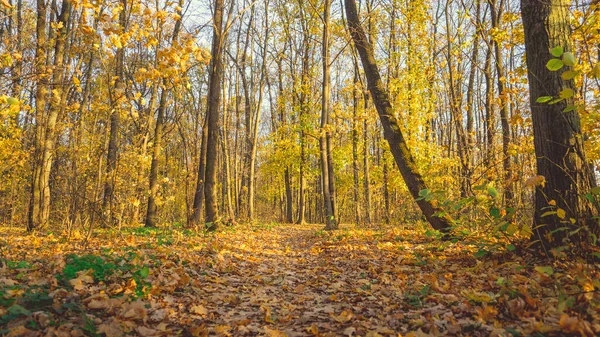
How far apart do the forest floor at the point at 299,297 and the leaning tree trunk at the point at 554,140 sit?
49 centimetres

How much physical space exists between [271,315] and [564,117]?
4.00 metres

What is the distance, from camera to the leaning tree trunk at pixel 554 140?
13.6 feet

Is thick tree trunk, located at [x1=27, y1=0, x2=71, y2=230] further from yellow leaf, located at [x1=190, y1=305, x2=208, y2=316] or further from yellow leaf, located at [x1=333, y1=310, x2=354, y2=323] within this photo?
yellow leaf, located at [x1=333, y1=310, x2=354, y2=323]

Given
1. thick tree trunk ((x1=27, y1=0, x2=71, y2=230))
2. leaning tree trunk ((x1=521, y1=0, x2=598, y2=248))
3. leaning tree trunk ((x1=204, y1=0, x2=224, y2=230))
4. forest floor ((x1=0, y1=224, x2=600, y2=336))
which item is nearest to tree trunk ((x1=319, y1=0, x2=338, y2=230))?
leaning tree trunk ((x1=204, y1=0, x2=224, y2=230))

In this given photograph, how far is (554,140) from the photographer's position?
14.1 feet

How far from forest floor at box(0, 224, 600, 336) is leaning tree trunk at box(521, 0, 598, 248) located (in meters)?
0.49

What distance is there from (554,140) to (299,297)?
3.56 metres

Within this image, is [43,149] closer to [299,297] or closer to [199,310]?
[199,310]

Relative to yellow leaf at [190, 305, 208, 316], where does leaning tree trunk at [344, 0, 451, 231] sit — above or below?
above

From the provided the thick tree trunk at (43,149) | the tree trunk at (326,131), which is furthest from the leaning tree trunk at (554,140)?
the thick tree trunk at (43,149)

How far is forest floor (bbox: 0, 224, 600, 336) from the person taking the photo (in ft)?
8.89

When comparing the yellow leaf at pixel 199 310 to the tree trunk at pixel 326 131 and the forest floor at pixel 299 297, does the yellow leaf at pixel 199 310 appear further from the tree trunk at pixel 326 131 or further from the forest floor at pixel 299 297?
the tree trunk at pixel 326 131

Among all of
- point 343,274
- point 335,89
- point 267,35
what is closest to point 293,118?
point 267,35

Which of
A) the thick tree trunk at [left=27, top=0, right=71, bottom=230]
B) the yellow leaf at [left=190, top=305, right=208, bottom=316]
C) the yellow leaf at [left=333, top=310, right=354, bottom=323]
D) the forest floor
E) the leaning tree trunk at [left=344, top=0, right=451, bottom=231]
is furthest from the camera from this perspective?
the thick tree trunk at [left=27, top=0, right=71, bottom=230]
